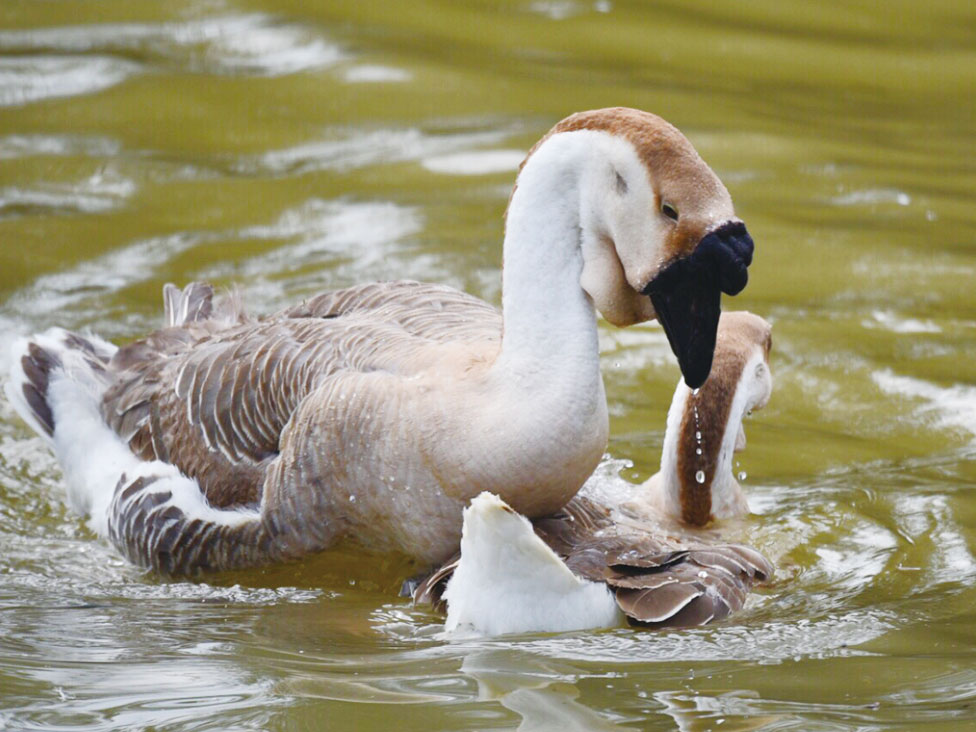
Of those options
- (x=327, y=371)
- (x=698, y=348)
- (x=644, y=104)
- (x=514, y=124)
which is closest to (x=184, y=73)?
(x=514, y=124)

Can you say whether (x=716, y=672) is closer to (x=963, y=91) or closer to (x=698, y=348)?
(x=698, y=348)

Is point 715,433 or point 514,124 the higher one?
point 514,124

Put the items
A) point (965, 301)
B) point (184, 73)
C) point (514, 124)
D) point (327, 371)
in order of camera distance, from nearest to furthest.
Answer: point (327, 371) → point (965, 301) → point (514, 124) → point (184, 73)

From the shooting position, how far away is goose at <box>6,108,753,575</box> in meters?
5.53

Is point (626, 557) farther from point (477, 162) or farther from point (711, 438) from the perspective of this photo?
point (477, 162)

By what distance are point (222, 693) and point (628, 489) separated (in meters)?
3.05

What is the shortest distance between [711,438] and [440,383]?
1.52m

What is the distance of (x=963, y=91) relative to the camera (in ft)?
43.3

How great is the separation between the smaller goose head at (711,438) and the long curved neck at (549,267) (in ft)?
4.20

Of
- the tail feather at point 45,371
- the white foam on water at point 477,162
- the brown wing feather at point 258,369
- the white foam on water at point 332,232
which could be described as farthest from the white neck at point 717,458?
the white foam on water at point 477,162

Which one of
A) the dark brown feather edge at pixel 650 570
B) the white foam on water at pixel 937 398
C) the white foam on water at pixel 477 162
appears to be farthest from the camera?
the white foam on water at pixel 477 162

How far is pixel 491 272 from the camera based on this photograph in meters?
10.1

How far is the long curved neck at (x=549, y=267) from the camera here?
226 inches

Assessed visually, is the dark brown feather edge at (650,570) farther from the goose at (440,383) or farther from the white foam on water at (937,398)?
the white foam on water at (937,398)
